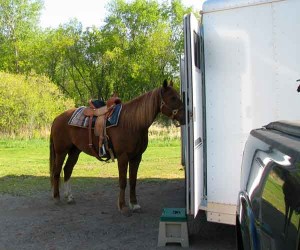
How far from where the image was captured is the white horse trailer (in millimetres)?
4191

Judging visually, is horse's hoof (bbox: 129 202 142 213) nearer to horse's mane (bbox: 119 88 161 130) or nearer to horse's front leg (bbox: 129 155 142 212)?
horse's front leg (bbox: 129 155 142 212)

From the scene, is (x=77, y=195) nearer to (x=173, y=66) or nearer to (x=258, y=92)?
(x=258, y=92)

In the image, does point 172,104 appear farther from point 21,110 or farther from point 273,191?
point 21,110

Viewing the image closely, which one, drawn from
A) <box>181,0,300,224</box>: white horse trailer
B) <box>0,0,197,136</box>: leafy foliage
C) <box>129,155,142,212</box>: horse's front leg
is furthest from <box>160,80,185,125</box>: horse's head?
<box>0,0,197,136</box>: leafy foliage

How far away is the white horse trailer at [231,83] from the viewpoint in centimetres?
419

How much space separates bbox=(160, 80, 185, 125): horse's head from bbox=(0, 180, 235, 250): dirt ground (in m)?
1.53

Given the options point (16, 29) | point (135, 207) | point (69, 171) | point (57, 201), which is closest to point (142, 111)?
point (135, 207)

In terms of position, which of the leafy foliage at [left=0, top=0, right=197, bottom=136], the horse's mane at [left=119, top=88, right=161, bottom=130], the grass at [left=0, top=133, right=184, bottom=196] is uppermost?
the leafy foliage at [left=0, top=0, right=197, bottom=136]

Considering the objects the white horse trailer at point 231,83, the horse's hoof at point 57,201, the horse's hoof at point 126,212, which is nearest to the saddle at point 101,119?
the horse's hoof at point 126,212

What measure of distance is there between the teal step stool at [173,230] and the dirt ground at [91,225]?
0.27 feet

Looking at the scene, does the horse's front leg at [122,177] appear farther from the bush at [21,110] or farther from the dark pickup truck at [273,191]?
the bush at [21,110]

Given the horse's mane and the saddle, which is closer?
the horse's mane

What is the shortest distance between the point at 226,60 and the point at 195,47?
35cm

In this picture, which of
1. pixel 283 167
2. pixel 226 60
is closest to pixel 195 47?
pixel 226 60
